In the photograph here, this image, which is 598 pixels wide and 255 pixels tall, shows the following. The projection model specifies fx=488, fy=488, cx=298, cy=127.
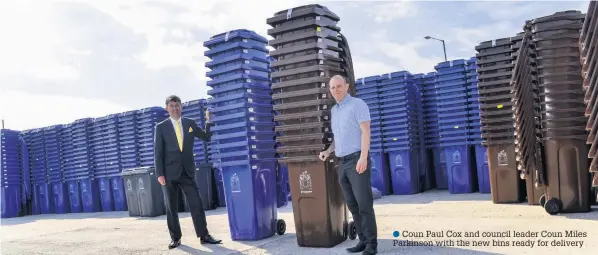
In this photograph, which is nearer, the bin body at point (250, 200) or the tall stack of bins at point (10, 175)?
the bin body at point (250, 200)

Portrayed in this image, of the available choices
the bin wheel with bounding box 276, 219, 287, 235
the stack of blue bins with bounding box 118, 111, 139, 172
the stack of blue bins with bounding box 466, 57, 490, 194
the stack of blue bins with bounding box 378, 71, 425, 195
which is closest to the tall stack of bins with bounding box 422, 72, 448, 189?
the stack of blue bins with bounding box 378, 71, 425, 195

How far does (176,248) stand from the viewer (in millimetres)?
5297

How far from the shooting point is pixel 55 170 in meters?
13.4

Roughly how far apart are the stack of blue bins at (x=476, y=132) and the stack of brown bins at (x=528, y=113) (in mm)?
2436

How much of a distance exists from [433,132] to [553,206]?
4427mm

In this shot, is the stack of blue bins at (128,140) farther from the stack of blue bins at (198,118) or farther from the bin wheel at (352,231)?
the bin wheel at (352,231)

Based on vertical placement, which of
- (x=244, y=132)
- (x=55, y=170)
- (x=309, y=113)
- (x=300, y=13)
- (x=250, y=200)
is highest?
(x=300, y=13)

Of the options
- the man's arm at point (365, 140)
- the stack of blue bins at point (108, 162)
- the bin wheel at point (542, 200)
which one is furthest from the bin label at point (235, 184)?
the stack of blue bins at point (108, 162)

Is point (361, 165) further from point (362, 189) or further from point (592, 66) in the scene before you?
point (592, 66)

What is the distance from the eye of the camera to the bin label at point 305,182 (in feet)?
15.1

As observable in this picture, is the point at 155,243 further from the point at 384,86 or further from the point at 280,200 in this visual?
the point at 384,86

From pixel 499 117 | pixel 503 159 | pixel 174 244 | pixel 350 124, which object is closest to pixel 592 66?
pixel 350 124

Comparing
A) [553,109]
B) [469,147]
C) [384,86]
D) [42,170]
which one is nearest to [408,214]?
[553,109]

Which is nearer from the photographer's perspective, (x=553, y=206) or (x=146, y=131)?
(x=553, y=206)
